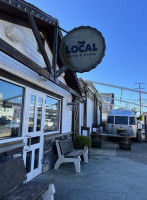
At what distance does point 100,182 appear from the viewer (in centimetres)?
423

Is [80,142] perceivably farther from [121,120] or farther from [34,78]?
[121,120]

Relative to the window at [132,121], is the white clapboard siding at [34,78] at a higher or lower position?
higher

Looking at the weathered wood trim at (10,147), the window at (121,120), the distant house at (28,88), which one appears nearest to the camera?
the weathered wood trim at (10,147)

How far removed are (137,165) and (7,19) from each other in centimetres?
610

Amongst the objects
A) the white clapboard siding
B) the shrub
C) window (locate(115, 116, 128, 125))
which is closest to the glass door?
the white clapboard siding

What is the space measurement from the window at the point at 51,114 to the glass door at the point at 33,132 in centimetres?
41

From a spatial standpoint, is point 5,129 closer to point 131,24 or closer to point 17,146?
point 17,146

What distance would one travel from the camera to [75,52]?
3703mm

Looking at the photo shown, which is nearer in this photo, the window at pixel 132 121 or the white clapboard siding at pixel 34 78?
the white clapboard siding at pixel 34 78

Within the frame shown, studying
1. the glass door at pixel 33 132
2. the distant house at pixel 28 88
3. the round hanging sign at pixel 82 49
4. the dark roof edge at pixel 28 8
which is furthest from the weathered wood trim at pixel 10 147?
the dark roof edge at pixel 28 8

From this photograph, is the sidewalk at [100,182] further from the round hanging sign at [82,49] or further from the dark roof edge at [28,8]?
the dark roof edge at [28,8]

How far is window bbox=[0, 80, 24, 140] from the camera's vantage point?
3.30 m

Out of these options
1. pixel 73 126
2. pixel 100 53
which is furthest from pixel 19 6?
pixel 73 126

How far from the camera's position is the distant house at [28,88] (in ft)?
10.2
